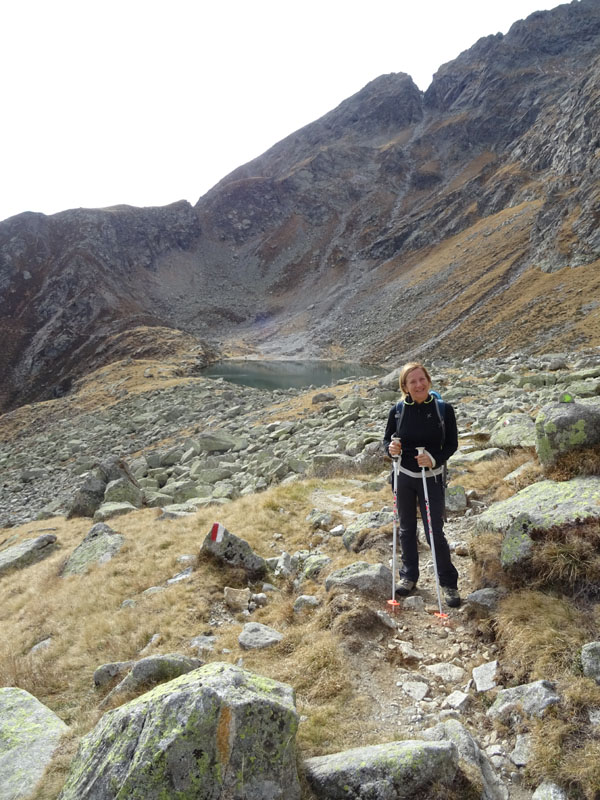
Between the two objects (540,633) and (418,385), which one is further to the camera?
(418,385)

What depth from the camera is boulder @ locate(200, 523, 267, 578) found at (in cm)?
914

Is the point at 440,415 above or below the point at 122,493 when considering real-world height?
above

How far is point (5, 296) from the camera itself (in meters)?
112

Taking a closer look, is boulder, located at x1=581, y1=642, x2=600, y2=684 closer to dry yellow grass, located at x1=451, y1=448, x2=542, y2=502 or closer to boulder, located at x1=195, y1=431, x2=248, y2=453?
dry yellow grass, located at x1=451, y1=448, x2=542, y2=502

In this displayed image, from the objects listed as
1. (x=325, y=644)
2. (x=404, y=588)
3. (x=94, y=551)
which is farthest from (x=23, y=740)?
(x=94, y=551)

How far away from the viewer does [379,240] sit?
422 ft

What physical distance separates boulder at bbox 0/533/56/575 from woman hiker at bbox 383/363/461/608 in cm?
1431

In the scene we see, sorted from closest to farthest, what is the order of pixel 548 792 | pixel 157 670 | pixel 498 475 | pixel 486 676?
1. pixel 548 792
2. pixel 486 676
3. pixel 157 670
4. pixel 498 475

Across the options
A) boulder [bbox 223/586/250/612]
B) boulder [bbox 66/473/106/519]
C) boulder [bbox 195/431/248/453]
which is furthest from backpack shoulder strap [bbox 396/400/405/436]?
boulder [bbox 195/431/248/453]

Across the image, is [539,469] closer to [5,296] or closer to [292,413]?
[292,413]

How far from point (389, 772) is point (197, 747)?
5.01ft

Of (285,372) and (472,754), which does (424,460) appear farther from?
(285,372)

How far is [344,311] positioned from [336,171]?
84.5m

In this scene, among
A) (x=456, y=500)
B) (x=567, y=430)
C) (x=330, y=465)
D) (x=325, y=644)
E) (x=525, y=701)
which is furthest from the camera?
(x=330, y=465)
